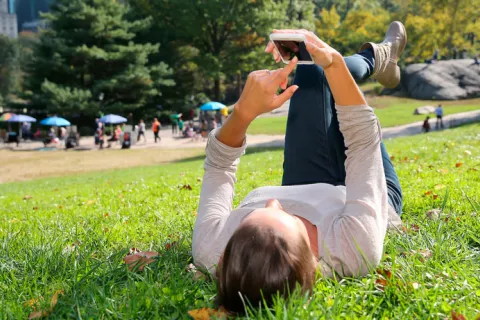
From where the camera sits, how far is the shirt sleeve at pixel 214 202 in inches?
92.8

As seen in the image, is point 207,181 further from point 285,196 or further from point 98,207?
point 98,207

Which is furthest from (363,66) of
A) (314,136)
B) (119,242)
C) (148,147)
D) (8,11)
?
(8,11)

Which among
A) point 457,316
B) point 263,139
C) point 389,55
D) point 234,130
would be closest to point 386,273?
point 457,316

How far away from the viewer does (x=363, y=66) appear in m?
2.99

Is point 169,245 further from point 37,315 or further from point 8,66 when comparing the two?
point 8,66

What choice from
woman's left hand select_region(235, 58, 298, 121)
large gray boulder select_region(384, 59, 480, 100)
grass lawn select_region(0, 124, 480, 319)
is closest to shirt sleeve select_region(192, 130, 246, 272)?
grass lawn select_region(0, 124, 480, 319)

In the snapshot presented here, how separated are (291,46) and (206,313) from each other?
124 centimetres

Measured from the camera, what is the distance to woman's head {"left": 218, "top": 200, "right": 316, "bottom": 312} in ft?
5.64

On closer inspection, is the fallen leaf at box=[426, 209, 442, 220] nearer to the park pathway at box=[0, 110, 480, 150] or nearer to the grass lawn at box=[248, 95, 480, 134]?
the park pathway at box=[0, 110, 480, 150]

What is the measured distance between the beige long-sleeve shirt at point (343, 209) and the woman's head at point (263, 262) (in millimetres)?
384

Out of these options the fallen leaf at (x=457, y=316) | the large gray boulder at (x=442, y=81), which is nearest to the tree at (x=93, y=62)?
the large gray boulder at (x=442, y=81)

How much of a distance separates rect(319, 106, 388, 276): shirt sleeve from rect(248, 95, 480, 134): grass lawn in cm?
2784

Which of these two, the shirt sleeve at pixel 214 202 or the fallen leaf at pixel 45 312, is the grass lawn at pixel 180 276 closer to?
the fallen leaf at pixel 45 312

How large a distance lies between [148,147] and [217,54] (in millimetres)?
17664
